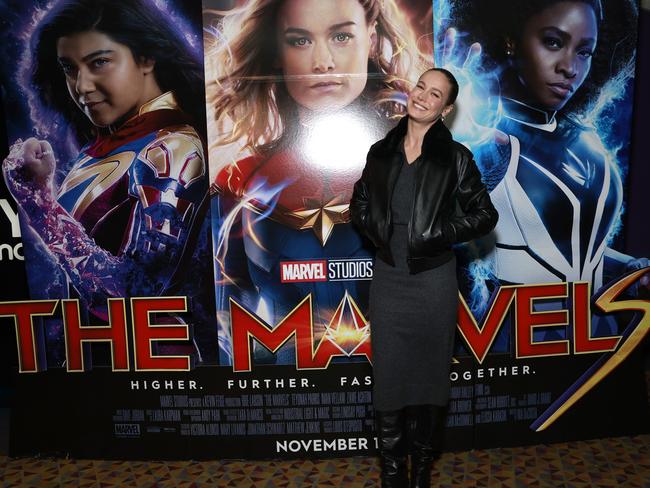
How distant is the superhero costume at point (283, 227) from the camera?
2578 mm

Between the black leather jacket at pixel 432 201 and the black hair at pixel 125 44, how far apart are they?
0.94 m

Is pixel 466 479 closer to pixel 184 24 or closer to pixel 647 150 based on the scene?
pixel 647 150

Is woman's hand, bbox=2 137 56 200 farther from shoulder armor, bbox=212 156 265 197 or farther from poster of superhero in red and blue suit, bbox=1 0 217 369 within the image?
shoulder armor, bbox=212 156 265 197

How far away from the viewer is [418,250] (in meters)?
1.97

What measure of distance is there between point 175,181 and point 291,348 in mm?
923

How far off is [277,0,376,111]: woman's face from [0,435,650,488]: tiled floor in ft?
5.25

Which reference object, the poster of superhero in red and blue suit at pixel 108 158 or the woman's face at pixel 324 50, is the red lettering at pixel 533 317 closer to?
the woman's face at pixel 324 50

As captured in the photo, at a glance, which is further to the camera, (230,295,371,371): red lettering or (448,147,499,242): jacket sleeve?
(230,295,371,371): red lettering

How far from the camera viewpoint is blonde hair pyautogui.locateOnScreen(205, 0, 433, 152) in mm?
2498

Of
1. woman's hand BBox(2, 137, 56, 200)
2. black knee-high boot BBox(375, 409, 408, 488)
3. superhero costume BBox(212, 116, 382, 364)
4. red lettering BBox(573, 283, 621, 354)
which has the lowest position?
black knee-high boot BBox(375, 409, 408, 488)

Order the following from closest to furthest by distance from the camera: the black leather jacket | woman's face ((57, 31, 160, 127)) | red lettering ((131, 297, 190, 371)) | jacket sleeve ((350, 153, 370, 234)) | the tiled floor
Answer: the black leather jacket < jacket sleeve ((350, 153, 370, 234)) < the tiled floor < woman's face ((57, 31, 160, 127)) < red lettering ((131, 297, 190, 371))

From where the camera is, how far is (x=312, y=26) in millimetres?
2486

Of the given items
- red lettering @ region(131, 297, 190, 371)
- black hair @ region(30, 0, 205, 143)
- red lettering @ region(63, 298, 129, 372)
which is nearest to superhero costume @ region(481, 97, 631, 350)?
black hair @ region(30, 0, 205, 143)

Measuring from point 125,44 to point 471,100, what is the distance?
5.02 ft
